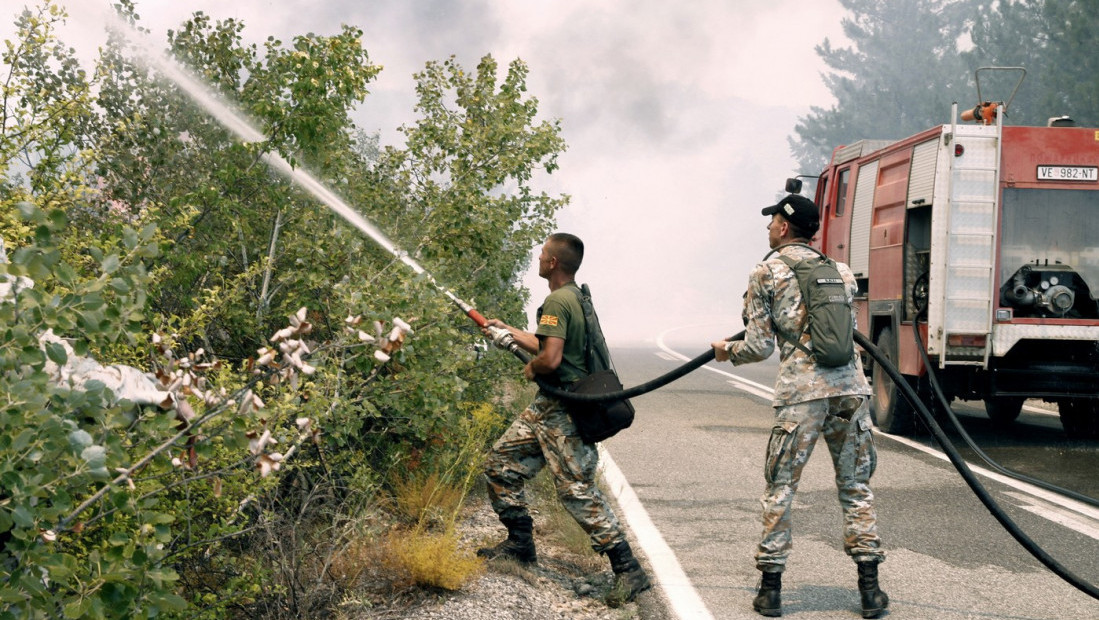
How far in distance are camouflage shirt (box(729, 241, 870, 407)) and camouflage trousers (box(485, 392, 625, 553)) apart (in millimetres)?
859

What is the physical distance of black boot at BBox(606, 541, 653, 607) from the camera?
5273 millimetres

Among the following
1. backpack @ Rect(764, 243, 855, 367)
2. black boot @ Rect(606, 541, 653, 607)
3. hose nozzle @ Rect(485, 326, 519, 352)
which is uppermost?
backpack @ Rect(764, 243, 855, 367)

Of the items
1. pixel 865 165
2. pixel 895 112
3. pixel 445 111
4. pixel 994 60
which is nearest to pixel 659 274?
pixel 895 112

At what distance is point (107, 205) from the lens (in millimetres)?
6641

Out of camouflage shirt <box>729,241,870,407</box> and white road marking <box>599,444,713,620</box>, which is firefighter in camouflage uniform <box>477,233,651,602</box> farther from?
camouflage shirt <box>729,241,870,407</box>

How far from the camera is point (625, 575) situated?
5355 mm

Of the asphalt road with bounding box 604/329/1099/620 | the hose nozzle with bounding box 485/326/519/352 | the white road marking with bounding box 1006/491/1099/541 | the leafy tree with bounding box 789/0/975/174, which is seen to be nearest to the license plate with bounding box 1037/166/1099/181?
the asphalt road with bounding box 604/329/1099/620

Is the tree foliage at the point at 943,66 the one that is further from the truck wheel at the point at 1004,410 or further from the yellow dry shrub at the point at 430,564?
the yellow dry shrub at the point at 430,564

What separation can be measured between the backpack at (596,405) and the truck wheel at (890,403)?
6.81 meters

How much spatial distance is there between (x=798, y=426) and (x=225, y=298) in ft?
8.94

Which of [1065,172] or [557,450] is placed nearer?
[557,450]

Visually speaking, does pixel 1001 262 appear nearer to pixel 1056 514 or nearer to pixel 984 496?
pixel 1056 514

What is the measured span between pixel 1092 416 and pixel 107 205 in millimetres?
9432

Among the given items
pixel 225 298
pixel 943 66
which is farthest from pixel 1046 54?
pixel 225 298
